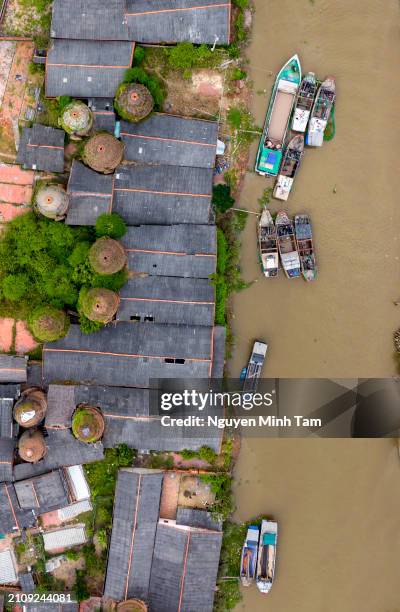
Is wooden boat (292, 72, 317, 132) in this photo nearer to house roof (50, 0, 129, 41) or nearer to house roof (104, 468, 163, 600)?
house roof (50, 0, 129, 41)

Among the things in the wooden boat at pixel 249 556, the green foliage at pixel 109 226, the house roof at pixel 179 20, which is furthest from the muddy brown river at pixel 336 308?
the green foliage at pixel 109 226

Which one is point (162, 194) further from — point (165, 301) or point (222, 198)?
point (165, 301)

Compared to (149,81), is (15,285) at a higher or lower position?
lower

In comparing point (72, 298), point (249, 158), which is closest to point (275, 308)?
point (249, 158)

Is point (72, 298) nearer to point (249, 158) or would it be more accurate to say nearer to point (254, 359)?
point (254, 359)

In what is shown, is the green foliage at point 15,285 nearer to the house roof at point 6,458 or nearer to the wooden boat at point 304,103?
the house roof at point 6,458

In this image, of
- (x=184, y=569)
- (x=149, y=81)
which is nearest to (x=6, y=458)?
(x=184, y=569)
